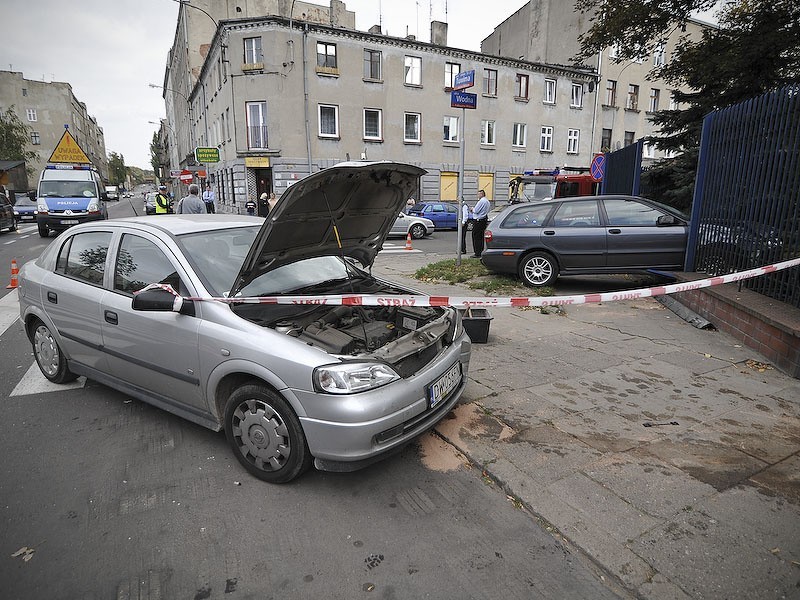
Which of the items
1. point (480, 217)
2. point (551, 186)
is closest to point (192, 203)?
point (480, 217)

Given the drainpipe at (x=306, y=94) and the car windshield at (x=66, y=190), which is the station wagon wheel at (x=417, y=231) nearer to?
the drainpipe at (x=306, y=94)

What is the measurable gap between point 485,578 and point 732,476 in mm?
1871

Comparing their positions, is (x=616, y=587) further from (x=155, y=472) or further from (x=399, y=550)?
(x=155, y=472)

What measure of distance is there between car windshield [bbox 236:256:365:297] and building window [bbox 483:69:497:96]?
2987cm

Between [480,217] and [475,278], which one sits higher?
[480,217]

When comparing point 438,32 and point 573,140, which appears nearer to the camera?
point 438,32

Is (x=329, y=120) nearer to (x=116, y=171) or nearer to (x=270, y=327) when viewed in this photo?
(x=270, y=327)

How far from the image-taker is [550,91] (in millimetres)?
32938

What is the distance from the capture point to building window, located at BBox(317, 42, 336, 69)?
26125mm

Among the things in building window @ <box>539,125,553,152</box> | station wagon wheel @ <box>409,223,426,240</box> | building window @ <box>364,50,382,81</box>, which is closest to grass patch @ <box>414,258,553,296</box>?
station wagon wheel @ <box>409,223,426,240</box>

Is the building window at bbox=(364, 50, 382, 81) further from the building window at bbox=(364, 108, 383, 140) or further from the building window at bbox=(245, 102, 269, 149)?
the building window at bbox=(245, 102, 269, 149)

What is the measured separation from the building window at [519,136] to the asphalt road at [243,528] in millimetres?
31970

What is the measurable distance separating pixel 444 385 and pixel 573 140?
35450 millimetres

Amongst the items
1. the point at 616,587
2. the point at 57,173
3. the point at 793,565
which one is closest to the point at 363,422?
the point at 616,587
